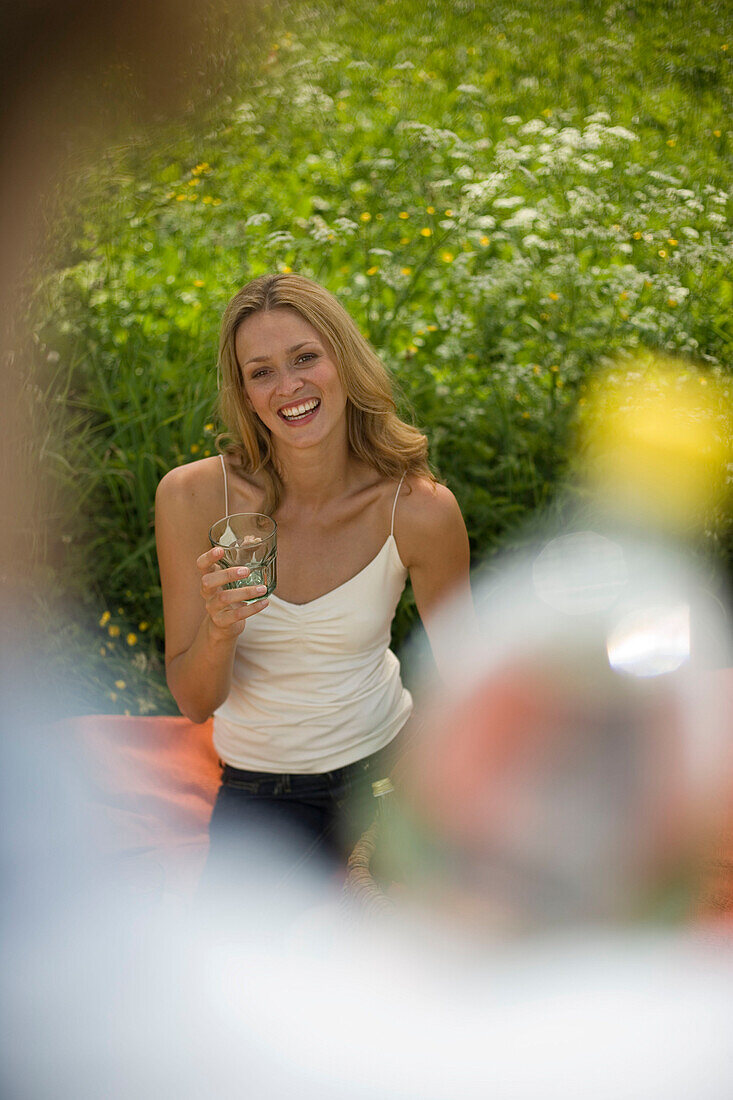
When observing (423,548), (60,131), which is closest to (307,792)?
(423,548)

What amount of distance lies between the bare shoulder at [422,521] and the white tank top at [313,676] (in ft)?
0.07

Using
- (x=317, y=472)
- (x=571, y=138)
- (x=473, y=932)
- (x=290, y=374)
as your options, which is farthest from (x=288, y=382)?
(x=571, y=138)

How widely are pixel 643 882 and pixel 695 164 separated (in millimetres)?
2407

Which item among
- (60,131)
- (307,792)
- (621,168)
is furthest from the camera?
(621,168)

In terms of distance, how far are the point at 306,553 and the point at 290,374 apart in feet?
1.18

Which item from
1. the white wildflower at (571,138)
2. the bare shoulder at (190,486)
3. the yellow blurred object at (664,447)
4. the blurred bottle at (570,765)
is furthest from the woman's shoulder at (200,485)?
the white wildflower at (571,138)

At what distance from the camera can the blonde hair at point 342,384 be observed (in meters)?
1.67

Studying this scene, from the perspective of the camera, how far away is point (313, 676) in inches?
69.0

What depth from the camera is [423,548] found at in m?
1.78

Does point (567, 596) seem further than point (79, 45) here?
No

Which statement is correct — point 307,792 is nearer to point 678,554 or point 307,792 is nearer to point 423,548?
point 423,548

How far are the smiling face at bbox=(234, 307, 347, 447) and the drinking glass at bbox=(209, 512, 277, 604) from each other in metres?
0.24

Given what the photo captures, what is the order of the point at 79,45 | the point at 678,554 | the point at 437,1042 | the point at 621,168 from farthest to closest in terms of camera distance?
1. the point at 621,168
2. the point at 678,554
3. the point at 79,45
4. the point at 437,1042

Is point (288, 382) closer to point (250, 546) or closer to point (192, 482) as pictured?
point (192, 482)
